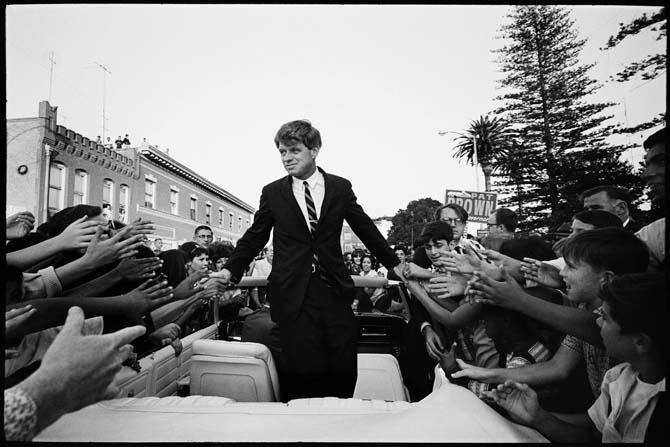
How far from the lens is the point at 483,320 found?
80.8 inches

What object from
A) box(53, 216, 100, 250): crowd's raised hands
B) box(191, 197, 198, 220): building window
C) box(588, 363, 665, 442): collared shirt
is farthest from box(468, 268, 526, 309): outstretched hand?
box(191, 197, 198, 220): building window

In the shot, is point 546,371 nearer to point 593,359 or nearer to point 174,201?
point 593,359

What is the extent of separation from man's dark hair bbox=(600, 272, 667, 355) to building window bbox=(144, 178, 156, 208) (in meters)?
23.1

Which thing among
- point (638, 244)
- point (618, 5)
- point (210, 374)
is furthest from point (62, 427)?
point (618, 5)

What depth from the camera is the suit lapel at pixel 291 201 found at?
223 cm

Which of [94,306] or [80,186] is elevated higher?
[80,186]

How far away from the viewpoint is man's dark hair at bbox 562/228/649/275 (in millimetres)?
1510

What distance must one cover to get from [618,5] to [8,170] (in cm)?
234

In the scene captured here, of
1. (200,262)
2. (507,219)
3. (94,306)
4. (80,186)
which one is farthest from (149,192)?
(94,306)

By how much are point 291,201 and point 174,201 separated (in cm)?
2454

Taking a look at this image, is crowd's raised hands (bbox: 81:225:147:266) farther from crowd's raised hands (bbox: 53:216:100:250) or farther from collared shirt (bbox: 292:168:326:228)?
collared shirt (bbox: 292:168:326:228)

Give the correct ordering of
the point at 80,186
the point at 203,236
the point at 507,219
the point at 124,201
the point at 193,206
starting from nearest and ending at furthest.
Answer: the point at 507,219
the point at 203,236
the point at 80,186
the point at 124,201
the point at 193,206

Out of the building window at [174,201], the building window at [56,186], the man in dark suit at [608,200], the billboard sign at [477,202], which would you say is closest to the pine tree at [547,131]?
the billboard sign at [477,202]

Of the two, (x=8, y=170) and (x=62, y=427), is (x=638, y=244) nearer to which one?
(x=62, y=427)
